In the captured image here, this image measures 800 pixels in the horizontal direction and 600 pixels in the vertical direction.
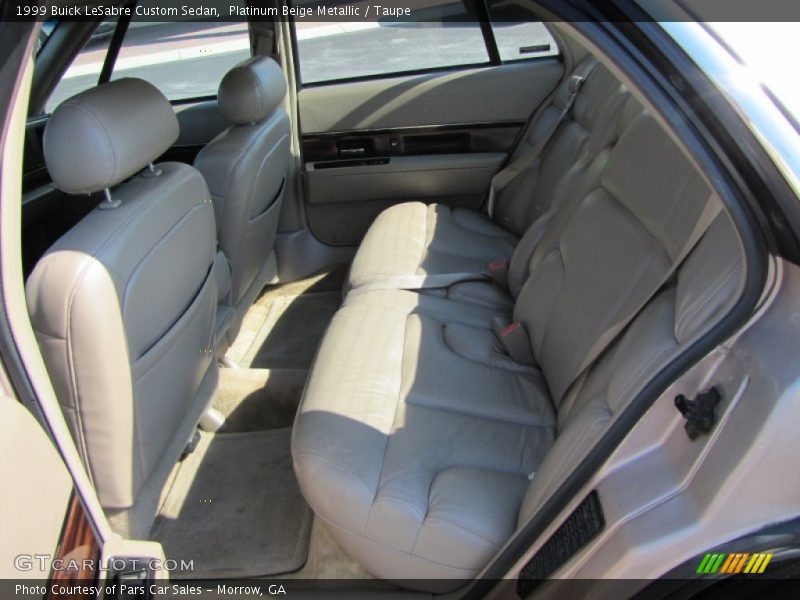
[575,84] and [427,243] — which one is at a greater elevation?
[575,84]

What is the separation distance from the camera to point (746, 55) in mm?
796

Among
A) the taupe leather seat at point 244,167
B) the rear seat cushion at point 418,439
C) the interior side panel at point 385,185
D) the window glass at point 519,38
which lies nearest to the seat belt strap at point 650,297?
the rear seat cushion at point 418,439

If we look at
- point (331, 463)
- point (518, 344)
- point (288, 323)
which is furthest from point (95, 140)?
point (288, 323)

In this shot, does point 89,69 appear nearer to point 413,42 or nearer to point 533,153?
point 413,42

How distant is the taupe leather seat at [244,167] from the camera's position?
2.00 m

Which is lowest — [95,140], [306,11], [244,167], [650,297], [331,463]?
[331,463]

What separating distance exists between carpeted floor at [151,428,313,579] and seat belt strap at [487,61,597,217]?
1236mm

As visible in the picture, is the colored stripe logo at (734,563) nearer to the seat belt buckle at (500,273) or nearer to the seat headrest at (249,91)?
the seat belt buckle at (500,273)

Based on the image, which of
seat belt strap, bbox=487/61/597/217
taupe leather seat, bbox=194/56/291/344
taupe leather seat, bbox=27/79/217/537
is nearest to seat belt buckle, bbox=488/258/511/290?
seat belt strap, bbox=487/61/597/217

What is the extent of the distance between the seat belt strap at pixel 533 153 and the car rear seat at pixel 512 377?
62cm

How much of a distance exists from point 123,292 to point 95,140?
26cm

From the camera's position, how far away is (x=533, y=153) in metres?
2.50

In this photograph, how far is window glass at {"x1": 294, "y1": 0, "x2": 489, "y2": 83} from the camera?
274 centimetres

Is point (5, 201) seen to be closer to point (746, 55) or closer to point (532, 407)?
point (746, 55)
